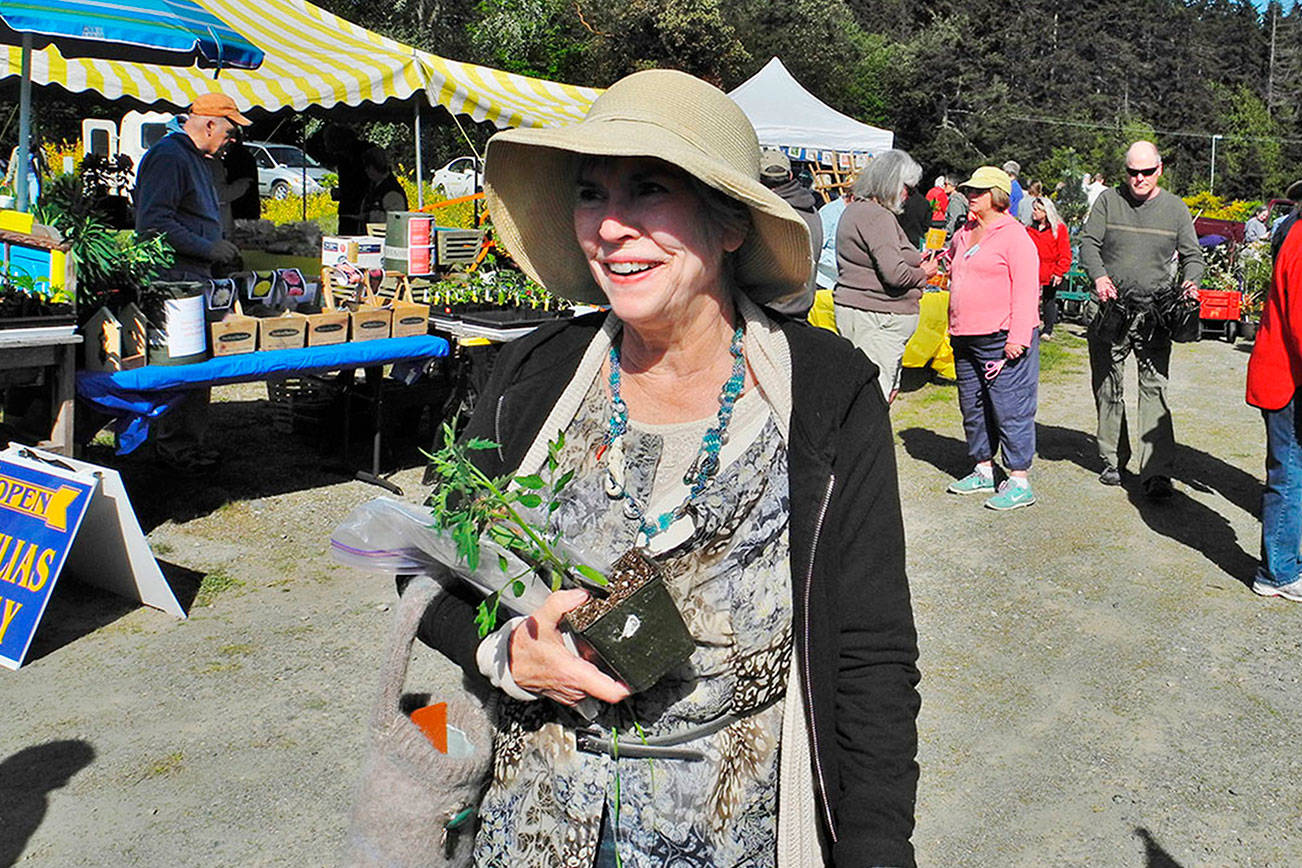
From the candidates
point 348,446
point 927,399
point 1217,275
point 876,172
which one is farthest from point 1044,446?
point 1217,275

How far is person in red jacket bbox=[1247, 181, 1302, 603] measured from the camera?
5219 millimetres

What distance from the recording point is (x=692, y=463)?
1.75 meters

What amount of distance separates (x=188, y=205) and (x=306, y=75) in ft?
9.76

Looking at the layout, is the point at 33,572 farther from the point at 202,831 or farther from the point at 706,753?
the point at 706,753

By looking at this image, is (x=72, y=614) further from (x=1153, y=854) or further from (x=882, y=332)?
(x=882, y=332)

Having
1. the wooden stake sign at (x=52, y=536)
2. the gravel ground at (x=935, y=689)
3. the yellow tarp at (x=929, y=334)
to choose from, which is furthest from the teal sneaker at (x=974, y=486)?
the wooden stake sign at (x=52, y=536)

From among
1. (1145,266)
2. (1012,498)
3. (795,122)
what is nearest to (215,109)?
(1012,498)

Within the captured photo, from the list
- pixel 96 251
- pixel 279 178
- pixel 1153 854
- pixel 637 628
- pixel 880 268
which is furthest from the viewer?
pixel 279 178

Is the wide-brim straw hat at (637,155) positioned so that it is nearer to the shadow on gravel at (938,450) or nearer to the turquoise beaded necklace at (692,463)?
the turquoise beaded necklace at (692,463)

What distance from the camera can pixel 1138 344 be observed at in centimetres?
714

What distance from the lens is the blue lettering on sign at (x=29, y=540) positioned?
4555 millimetres

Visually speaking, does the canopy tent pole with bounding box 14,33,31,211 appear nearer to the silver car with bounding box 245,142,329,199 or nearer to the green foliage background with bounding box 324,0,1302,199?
the silver car with bounding box 245,142,329,199

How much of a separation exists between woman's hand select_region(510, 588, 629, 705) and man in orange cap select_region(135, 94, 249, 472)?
17.1 ft

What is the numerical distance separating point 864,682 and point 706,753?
240 millimetres
